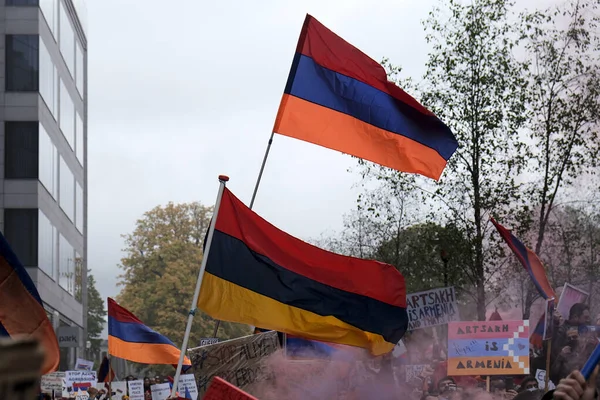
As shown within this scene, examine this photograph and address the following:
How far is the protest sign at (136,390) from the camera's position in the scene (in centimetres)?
2183

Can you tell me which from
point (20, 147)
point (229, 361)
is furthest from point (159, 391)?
point (20, 147)

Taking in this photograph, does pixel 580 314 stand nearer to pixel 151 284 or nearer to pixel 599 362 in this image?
pixel 599 362

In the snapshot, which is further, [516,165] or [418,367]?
[516,165]

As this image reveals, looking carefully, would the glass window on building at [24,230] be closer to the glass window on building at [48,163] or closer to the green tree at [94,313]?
the glass window on building at [48,163]

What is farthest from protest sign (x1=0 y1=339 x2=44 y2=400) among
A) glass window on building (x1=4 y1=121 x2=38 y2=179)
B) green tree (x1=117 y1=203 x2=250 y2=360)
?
green tree (x1=117 y1=203 x2=250 y2=360)

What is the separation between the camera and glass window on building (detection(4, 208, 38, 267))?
40.4 metres

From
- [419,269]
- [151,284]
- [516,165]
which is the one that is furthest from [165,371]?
[516,165]

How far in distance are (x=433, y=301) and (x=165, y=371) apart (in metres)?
54.0

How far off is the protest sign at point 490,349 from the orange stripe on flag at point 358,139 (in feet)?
13.1

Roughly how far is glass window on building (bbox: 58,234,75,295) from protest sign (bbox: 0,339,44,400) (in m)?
46.0

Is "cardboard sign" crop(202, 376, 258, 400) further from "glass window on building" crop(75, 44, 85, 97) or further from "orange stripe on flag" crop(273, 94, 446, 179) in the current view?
"glass window on building" crop(75, 44, 85, 97)

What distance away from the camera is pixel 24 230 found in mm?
40656

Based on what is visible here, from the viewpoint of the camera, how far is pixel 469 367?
15.2 metres

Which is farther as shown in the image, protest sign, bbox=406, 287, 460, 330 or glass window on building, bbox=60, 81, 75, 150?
glass window on building, bbox=60, 81, 75, 150
